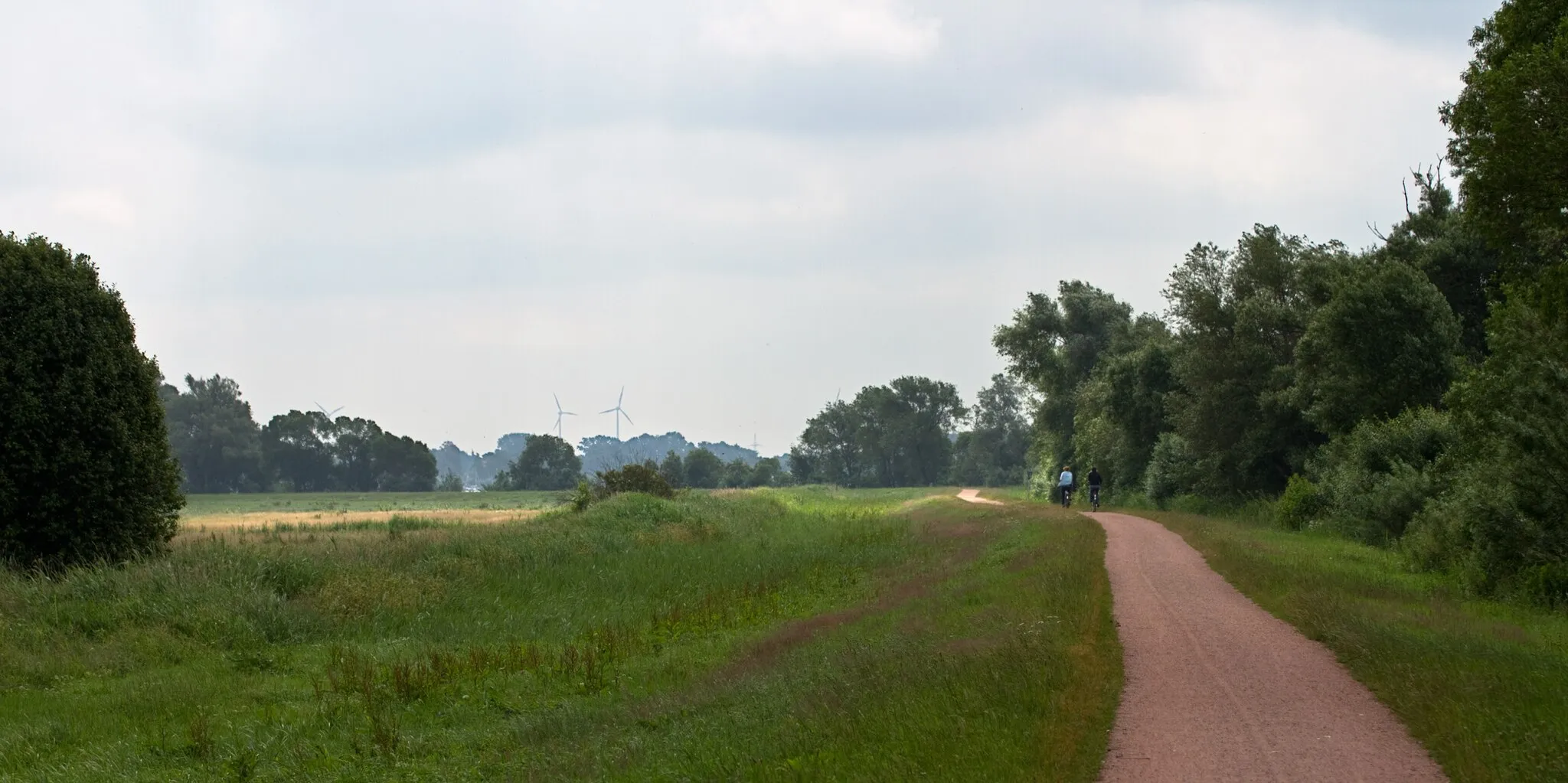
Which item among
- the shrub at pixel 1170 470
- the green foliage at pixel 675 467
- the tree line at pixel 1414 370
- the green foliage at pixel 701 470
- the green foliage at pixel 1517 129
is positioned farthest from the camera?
the green foliage at pixel 701 470

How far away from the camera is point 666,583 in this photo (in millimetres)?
30219

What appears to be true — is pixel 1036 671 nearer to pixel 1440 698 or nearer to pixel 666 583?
pixel 1440 698

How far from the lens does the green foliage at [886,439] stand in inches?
7087

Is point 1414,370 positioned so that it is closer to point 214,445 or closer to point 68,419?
point 68,419

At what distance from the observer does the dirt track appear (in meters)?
9.57

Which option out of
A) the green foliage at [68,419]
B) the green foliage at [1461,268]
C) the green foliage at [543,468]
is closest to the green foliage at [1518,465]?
the green foliage at [1461,268]

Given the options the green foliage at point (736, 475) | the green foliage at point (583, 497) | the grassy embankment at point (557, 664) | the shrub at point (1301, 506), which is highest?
the green foliage at point (736, 475)

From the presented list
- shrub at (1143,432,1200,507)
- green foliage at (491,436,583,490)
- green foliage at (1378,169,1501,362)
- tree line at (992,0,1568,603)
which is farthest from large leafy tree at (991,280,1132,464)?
green foliage at (491,436,583,490)

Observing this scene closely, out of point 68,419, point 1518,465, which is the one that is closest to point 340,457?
point 68,419

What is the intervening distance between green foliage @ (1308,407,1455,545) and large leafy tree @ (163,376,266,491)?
147m

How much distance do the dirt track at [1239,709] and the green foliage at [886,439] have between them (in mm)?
161589

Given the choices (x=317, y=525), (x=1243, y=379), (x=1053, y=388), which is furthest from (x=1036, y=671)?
(x=1053, y=388)

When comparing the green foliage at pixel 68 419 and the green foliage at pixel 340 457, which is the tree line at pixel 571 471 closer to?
the green foliage at pixel 340 457

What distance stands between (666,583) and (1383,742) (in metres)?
21.7
